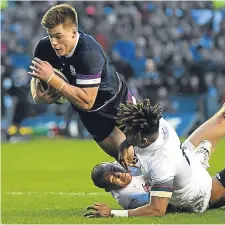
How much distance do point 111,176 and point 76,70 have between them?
1.45m

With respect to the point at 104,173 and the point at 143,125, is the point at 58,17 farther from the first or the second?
the point at 104,173

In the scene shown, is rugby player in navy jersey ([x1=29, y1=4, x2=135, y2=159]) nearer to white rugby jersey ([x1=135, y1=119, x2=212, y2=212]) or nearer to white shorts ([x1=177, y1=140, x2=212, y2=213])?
white rugby jersey ([x1=135, y1=119, x2=212, y2=212])

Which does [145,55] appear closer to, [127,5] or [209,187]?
[127,5]

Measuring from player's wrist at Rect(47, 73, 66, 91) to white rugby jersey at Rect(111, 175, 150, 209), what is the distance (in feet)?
4.57

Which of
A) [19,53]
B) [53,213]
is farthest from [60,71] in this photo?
[19,53]

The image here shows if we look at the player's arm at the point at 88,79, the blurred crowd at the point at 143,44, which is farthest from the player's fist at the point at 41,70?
the blurred crowd at the point at 143,44

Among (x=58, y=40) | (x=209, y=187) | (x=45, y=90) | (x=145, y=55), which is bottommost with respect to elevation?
(x=145, y=55)

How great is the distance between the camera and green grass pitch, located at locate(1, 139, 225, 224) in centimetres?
887

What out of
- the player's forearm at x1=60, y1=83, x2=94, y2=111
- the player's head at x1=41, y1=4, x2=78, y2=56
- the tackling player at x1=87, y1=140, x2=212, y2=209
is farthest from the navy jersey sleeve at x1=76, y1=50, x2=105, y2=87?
the tackling player at x1=87, y1=140, x2=212, y2=209

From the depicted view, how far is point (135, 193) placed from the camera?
921 centimetres

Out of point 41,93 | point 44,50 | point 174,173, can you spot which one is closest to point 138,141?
point 174,173

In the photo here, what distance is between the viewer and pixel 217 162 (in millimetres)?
17359

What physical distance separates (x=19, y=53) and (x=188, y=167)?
63.6 ft

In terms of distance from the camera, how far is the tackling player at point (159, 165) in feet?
27.5
